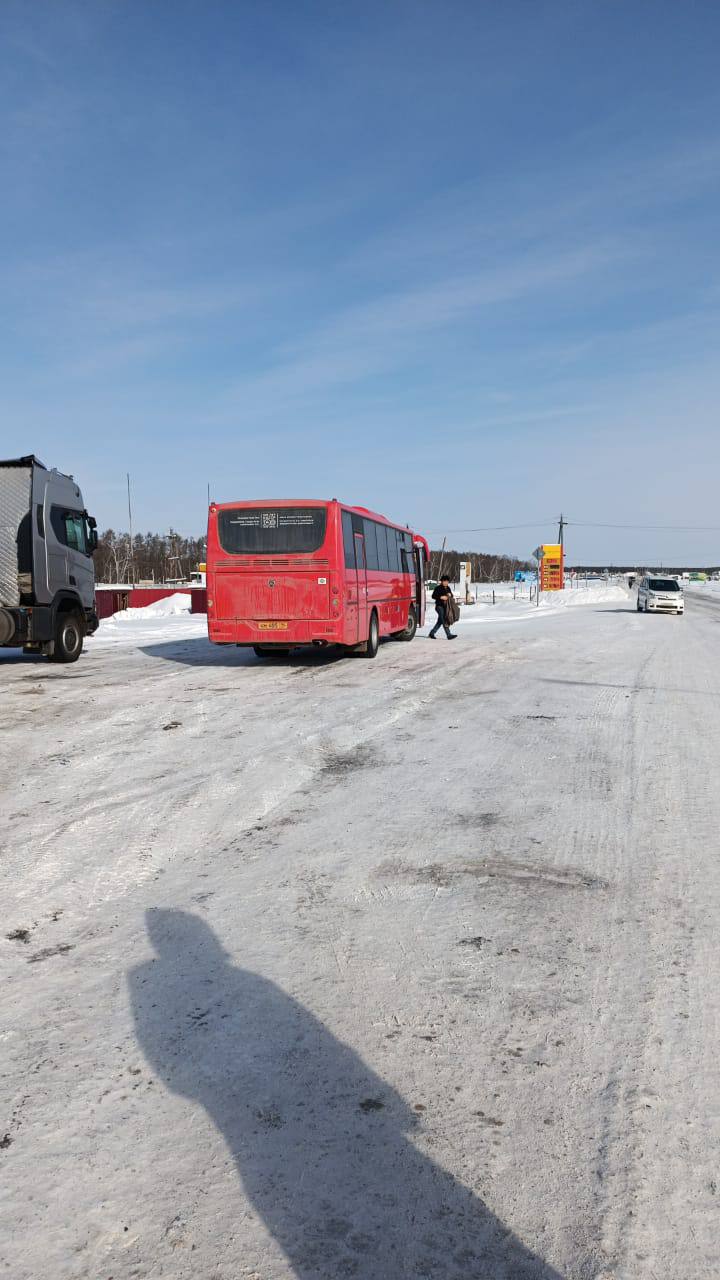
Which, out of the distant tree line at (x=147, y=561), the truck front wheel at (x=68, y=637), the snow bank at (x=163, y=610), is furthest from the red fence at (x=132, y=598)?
the distant tree line at (x=147, y=561)

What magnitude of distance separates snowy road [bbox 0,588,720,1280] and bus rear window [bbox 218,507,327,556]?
692cm

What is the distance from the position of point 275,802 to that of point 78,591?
33.6 ft

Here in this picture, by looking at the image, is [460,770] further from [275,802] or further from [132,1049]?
[132,1049]

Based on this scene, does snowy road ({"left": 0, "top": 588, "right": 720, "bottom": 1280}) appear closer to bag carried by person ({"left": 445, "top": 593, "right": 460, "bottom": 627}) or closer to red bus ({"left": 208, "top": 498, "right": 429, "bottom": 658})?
red bus ({"left": 208, "top": 498, "right": 429, "bottom": 658})

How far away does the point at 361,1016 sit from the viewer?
319 centimetres

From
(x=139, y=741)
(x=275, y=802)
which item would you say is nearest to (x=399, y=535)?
(x=139, y=741)

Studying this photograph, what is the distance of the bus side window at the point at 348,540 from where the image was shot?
46.9 ft

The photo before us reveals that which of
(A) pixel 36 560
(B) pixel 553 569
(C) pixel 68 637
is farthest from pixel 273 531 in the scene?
(B) pixel 553 569

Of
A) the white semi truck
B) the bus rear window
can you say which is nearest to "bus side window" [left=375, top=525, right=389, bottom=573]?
the bus rear window

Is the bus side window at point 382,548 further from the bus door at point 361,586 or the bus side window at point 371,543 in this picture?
the bus door at point 361,586

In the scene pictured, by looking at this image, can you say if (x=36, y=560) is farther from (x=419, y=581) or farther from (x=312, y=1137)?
(x=312, y=1137)

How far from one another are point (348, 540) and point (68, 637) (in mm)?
5291

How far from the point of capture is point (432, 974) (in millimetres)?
3506

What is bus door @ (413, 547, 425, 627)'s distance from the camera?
21.2 m
